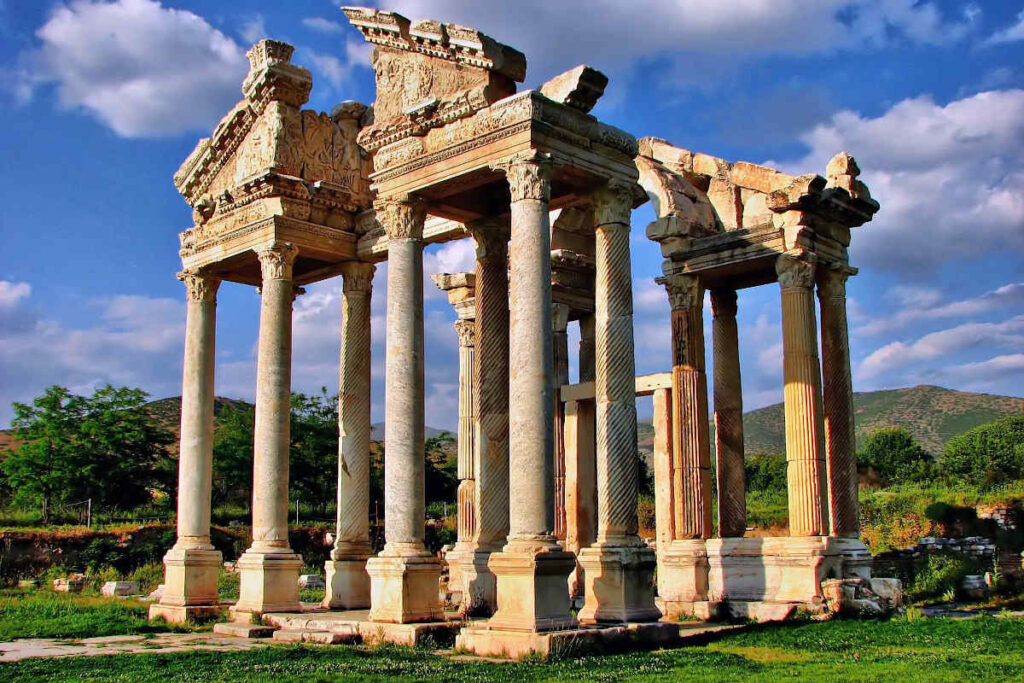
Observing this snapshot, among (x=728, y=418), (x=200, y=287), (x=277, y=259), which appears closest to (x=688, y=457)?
(x=728, y=418)

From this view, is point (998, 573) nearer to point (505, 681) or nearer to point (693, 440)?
point (693, 440)

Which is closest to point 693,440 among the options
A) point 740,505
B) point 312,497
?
point 740,505

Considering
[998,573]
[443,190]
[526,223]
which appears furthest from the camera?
[998,573]

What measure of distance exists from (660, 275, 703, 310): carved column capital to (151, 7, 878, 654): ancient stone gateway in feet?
0.17

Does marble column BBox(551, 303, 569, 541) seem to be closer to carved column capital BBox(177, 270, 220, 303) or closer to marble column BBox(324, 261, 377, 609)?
marble column BBox(324, 261, 377, 609)

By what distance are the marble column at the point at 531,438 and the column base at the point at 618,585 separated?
107 cm

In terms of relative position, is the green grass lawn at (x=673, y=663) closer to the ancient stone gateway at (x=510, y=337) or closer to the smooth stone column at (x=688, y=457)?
the ancient stone gateway at (x=510, y=337)

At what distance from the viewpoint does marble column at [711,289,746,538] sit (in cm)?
2358

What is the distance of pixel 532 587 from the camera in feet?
49.3

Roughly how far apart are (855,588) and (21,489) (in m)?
37.0

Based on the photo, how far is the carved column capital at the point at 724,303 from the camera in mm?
24625

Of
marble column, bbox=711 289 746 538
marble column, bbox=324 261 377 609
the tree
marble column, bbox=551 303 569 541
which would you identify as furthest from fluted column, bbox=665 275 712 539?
the tree

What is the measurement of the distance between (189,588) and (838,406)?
1460cm

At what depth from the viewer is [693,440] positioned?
2280cm
